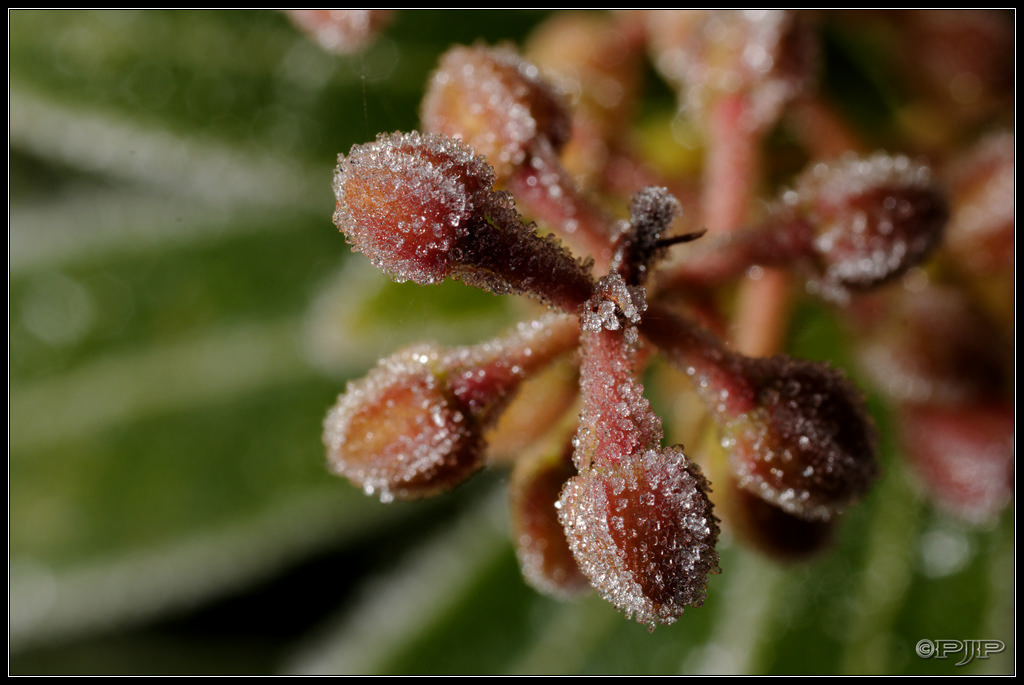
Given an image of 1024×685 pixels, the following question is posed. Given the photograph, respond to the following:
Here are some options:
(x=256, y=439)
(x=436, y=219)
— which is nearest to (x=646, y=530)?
(x=436, y=219)

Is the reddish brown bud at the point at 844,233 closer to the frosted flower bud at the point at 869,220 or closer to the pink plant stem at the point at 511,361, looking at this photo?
the frosted flower bud at the point at 869,220

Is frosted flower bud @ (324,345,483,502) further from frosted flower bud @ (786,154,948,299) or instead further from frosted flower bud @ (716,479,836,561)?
frosted flower bud @ (786,154,948,299)

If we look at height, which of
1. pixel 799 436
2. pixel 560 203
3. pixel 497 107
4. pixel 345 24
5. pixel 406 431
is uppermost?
pixel 345 24

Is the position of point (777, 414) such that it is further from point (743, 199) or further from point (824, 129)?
point (824, 129)

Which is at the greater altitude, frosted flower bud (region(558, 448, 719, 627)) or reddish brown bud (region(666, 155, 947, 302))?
reddish brown bud (region(666, 155, 947, 302))

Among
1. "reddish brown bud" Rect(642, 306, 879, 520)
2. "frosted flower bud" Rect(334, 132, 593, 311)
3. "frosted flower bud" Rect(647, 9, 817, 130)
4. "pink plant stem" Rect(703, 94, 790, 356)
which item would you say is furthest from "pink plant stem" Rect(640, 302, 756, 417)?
"frosted flower bud" Rect(647, 9, 817, 130)

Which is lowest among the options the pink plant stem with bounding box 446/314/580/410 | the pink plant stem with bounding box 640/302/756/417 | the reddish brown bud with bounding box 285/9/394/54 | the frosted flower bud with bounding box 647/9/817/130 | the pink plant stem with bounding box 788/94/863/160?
the pink plant stem with bounding box 640/302/756/417

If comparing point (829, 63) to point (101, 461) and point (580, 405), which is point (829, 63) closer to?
point (580, 405)
